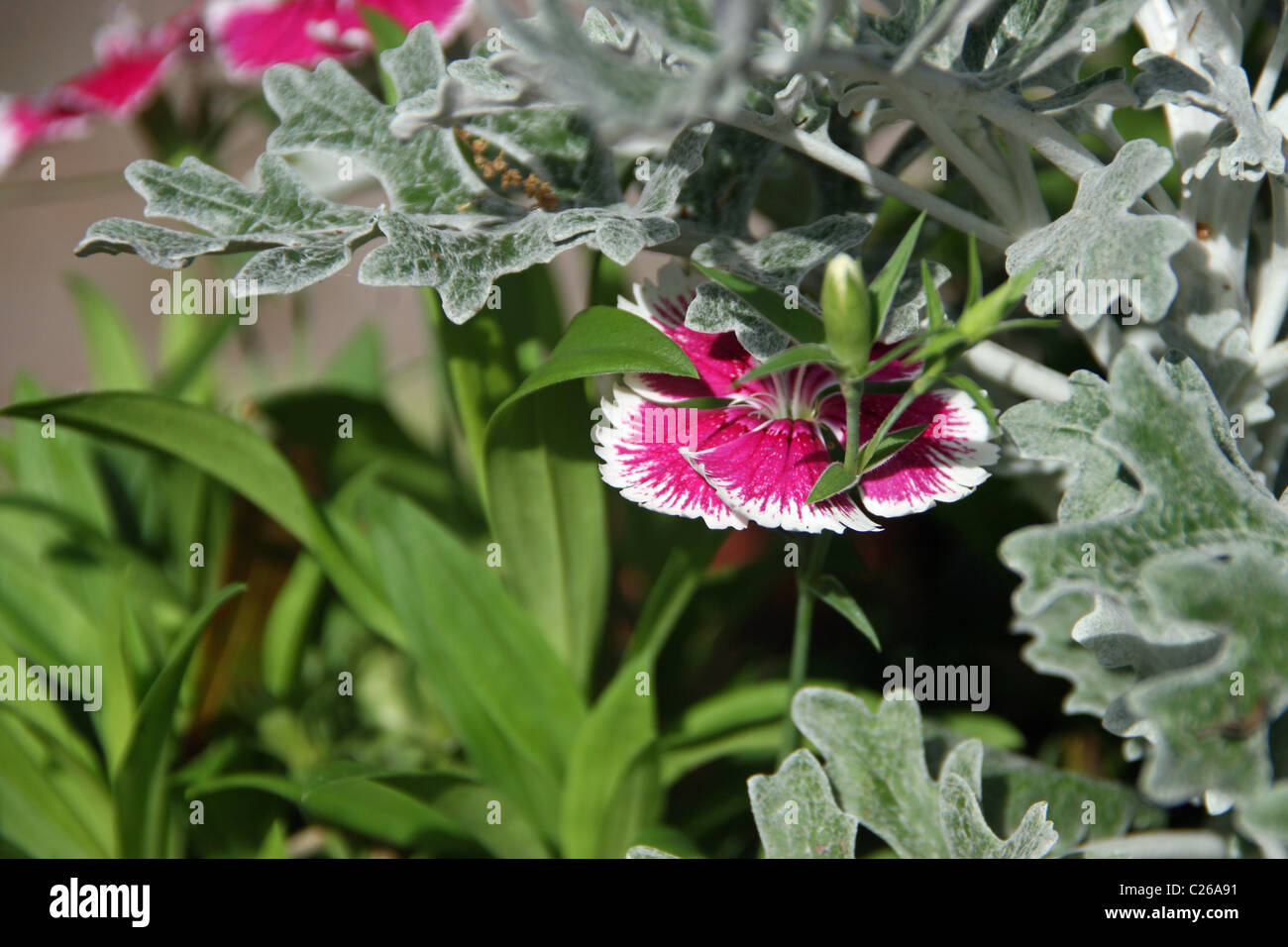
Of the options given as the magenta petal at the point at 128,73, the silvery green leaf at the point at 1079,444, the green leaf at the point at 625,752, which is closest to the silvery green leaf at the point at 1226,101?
the silvery green leaf at the point at 1079,444

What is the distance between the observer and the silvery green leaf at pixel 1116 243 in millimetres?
378

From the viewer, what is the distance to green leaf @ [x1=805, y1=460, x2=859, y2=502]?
0.40 m

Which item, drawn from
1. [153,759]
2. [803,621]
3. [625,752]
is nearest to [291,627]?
[153,759]

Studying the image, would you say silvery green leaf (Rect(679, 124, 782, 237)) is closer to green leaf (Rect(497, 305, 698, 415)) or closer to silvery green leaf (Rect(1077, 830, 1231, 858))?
A: green leaf (Rect(497, 305, 698, 415))

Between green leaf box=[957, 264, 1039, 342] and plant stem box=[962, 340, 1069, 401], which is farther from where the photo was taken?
plant stem box=[962, 340, 1069, 401]

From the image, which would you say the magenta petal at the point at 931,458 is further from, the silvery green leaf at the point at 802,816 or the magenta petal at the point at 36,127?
the magenta petal at the point at 36,127

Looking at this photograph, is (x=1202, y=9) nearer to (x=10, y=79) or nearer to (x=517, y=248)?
(x=517, y=248)

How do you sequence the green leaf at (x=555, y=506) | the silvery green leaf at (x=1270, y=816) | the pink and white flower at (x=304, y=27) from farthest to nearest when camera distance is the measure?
1. the pink and white flower at (x=304, y=27)
2. the green leaf at (x=555, y=506)
3. the silvery green leaf at (x=1270, y=816)

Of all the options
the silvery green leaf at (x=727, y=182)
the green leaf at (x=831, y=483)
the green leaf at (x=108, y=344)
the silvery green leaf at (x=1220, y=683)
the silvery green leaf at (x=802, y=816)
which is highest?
the green leaf at (x=108, y=344)

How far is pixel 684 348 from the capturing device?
498 mm

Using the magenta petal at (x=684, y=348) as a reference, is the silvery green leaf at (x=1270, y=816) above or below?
below

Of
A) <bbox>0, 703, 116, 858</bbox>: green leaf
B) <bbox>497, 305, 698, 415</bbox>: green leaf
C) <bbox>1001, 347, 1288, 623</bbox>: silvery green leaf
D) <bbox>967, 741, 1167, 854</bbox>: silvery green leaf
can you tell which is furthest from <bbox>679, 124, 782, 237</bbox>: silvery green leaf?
<bbox>0, 703, 116, 858</bbox>: green leaf
